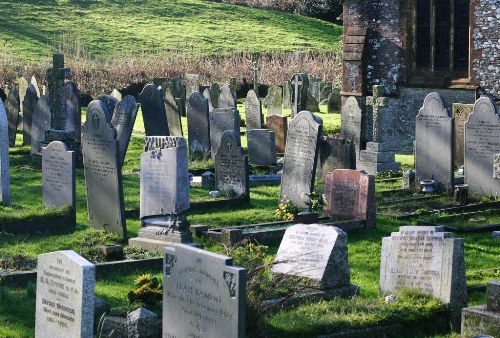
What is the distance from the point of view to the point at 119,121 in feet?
74.8

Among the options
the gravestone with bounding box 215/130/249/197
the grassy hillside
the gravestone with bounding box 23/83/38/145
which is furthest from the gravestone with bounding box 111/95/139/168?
the grassy hillside

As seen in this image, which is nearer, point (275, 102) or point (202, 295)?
point (202, 295)

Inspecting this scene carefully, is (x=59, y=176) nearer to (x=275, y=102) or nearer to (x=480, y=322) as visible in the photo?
(x=480, y=322)

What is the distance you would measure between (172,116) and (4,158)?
34.2ft

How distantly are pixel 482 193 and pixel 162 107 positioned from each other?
27.1 ft

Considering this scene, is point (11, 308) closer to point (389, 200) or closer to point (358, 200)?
point (358, 200)

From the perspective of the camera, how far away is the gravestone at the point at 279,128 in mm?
26359

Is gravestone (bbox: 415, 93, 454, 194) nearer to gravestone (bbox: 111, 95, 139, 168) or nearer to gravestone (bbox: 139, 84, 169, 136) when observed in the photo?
gravestone (bbox: 111, 95, 139, 168)

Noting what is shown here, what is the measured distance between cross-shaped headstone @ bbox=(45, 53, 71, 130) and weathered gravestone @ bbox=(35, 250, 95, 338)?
1451 cm

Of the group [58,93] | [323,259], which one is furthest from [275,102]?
[323,259]

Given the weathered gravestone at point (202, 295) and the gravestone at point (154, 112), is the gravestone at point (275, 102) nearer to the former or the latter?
the gravestone at point (154, 112)

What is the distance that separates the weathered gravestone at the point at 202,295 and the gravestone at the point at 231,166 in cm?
884

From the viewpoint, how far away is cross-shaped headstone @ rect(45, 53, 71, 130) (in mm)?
24078

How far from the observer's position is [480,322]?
10453mm
